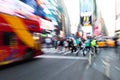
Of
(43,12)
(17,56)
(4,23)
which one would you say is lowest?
(17,56)

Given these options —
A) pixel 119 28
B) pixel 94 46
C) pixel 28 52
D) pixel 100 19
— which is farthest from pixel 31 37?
pixel 100 19

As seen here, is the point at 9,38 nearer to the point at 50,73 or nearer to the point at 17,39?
the point at 17,39

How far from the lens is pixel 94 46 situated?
27734mm

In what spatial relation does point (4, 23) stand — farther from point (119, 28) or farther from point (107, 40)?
point (119, 28)

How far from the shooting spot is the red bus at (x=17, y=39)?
15078mm

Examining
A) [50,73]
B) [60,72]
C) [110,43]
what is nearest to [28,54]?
[60,72]

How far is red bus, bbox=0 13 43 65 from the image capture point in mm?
15078

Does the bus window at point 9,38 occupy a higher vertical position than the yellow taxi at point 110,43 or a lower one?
higher

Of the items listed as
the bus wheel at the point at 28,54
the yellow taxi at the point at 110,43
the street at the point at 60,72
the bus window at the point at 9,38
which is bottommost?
the street at the point at 60,72

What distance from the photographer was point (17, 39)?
16750 millimetres

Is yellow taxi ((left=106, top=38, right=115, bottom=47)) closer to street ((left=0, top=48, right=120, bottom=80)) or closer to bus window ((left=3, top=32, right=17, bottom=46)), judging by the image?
street ((left=0, top=48, right=120, bottom=80))

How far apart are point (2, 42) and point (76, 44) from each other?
591 inches

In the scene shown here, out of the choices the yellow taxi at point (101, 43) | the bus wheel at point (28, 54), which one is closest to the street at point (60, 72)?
the bus wheel at point (28, 54)

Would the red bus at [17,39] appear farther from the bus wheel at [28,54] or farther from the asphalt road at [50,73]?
the asphalt road at [50,73]
